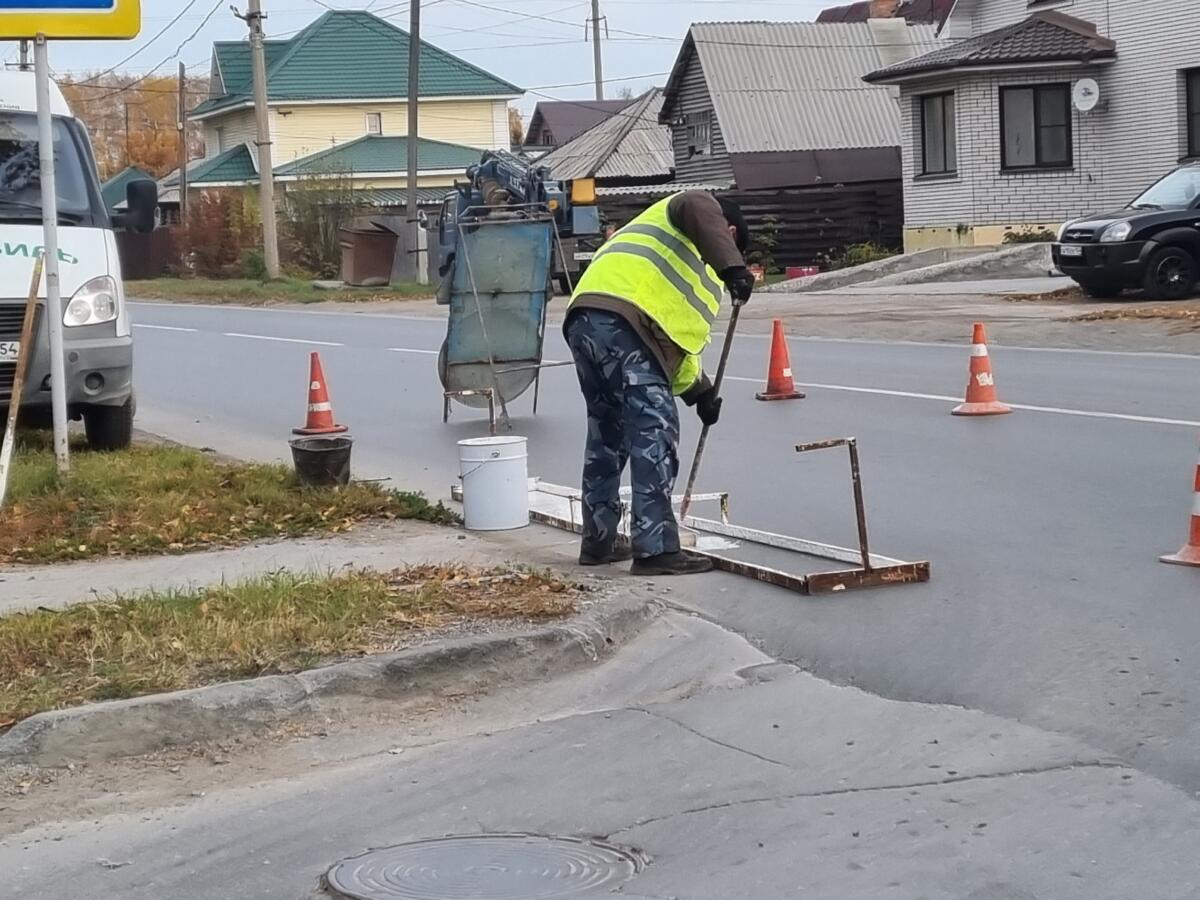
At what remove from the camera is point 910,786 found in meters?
5.02

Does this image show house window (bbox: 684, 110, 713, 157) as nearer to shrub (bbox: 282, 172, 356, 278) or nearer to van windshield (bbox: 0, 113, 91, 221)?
shrub (bbox: 282, 172, 356, 278)

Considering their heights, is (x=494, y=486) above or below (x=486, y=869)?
above

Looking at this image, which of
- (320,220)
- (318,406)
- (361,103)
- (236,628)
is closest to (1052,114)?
(320,220)

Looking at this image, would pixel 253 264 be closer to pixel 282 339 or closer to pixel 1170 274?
pixel 282 339

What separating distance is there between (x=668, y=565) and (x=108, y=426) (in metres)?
5.58

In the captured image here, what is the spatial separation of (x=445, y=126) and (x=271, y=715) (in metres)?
63.1

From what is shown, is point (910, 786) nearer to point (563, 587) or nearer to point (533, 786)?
point (533, 786)

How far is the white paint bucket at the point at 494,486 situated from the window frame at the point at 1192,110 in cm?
2707

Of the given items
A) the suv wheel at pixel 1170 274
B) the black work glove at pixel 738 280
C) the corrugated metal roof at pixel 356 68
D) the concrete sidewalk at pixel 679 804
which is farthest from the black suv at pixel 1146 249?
the corrugated metal roof at pixel 356 68

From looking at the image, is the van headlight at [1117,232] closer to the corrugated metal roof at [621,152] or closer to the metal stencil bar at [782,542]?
the metal stencil bar at [782,542]

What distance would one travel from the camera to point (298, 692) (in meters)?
5.86

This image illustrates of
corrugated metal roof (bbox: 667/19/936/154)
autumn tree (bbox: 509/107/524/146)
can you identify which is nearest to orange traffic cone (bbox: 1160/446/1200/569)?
corrugated metal roof (bbox: 667/19/936/154)

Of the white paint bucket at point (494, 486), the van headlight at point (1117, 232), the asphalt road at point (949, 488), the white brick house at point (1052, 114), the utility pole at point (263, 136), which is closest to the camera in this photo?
the asphalt road at point (949, 488)

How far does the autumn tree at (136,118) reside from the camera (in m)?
91.5
